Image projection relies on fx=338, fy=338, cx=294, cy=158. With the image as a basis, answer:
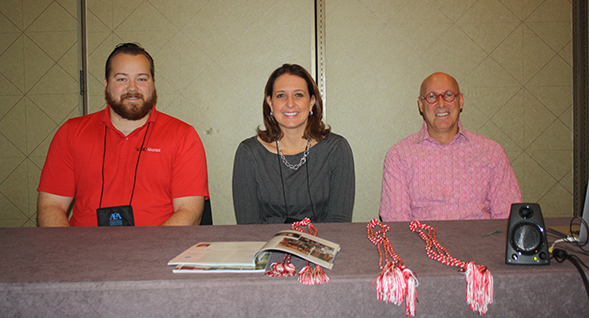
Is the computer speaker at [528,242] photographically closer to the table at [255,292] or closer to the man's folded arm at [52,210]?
the table at [255,292]

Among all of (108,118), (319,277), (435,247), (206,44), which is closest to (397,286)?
(319,277)

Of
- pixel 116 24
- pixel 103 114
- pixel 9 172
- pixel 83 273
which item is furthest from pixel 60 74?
pixel 83 273

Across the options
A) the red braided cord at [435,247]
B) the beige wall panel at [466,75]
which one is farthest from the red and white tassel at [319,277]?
the beige wall panel at [466,75]

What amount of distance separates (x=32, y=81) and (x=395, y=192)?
268 cm

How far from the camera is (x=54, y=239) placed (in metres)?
1.01

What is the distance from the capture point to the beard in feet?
5.88

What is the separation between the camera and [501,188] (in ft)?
5.88

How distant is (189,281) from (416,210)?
150cm

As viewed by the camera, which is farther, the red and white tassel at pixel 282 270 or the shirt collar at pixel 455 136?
the shirt collar at pixel 455 136

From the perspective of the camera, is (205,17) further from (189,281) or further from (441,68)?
(189,281)

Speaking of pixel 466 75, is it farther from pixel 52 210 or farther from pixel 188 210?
pixel 52 210

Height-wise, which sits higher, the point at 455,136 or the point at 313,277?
the point at 455,136

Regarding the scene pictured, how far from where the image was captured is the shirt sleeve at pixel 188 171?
172 centimetres

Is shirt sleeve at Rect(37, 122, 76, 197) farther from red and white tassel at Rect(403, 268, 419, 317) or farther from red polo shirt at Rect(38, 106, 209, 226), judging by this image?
red and white tassel at Rect(403, 268, 419, 317)
